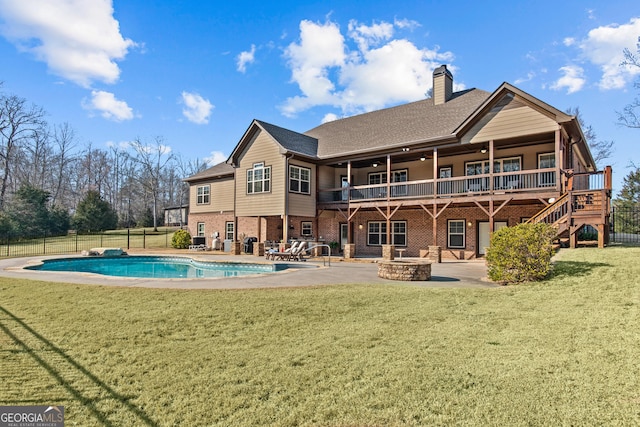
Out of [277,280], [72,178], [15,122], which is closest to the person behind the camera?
[277,280]

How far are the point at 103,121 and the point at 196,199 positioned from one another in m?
26.9

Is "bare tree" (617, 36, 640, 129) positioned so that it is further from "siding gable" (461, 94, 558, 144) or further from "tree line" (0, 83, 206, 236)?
"tree line" (0, 83, 206, 236)

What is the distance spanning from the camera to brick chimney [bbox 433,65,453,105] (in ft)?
68.5

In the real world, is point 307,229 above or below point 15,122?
below

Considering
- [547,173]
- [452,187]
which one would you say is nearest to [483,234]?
[452,187]

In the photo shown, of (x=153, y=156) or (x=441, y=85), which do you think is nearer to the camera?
(x=441, y=85)

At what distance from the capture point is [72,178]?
53750 mm

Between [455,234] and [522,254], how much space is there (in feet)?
30.7

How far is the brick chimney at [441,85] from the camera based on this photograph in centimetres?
2089

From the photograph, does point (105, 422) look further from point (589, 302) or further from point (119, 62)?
point (119, 62)

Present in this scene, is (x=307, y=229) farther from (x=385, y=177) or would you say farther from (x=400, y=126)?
(x=400, y=126)

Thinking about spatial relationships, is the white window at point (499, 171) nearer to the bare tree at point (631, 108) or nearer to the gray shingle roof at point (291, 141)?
the gray shingle roof at point (291, 141)

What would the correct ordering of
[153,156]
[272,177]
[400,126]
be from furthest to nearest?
[153,156], [272,177], [400,126]

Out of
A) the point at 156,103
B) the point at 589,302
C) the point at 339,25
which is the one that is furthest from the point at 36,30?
the point at 589,302
